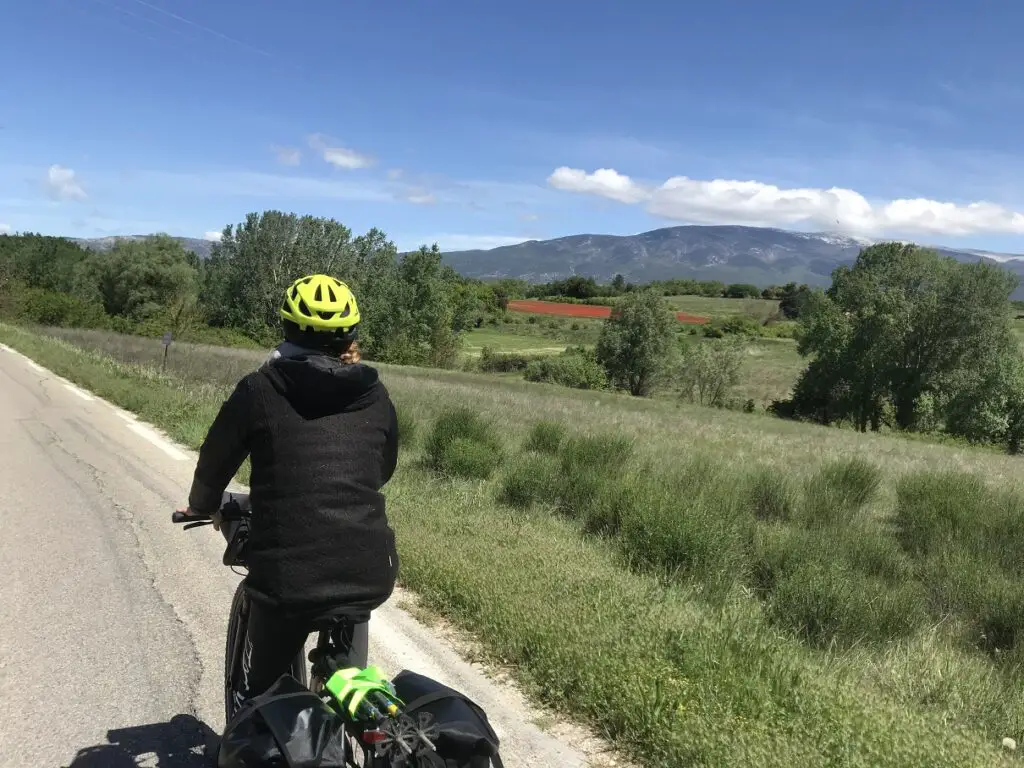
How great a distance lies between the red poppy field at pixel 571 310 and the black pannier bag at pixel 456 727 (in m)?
93.2

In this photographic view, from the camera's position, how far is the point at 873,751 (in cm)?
318

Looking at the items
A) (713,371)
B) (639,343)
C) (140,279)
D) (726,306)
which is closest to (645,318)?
(639,343)

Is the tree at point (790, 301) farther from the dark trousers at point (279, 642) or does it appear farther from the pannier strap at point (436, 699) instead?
the pannier strap at point (436, 699)

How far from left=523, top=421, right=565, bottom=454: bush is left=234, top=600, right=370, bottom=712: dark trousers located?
9611 mm

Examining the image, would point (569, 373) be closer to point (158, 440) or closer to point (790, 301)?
point (158, 440)

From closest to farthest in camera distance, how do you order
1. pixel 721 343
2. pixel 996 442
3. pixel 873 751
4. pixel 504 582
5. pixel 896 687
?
1. pixel 873 751
2. pixel 896 687
3. pixel 504 582
4. pixel 996 442
5. pixel 721 343

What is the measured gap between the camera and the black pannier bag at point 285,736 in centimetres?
196

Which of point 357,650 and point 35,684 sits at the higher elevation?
point 357,650

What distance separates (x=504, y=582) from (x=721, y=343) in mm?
56177

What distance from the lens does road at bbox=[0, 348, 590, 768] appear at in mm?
3463

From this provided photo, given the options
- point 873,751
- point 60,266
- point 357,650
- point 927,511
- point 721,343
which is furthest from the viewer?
point 60,266

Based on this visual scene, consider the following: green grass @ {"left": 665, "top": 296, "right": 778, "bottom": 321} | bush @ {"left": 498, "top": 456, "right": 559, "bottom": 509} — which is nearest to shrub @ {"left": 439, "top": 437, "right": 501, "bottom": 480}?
bush @ {"left": 498, "top": 456, "right": 559, "bottom": 509}

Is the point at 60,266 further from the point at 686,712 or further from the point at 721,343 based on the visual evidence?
the point at 686,712

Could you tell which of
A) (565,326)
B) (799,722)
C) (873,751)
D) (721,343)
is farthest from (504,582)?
(565,326)
